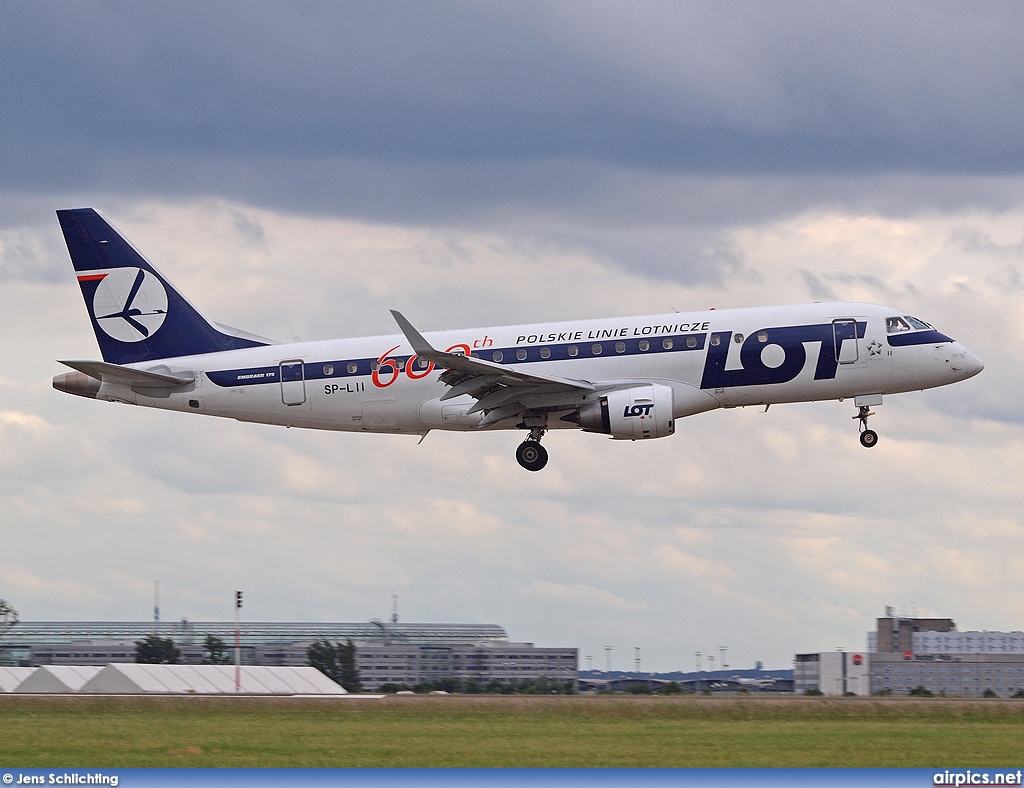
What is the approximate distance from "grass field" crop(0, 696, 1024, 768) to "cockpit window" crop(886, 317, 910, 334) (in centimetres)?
1357

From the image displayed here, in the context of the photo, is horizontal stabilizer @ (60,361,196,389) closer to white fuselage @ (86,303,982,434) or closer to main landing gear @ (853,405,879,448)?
white fuselage @ (86,303,982,434)

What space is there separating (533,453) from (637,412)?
5.97 metres

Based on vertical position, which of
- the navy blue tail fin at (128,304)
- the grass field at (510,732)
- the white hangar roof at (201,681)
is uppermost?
the navy blue tail fin at (128,304)

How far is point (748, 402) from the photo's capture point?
180 ft

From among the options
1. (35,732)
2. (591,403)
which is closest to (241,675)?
(591,403)

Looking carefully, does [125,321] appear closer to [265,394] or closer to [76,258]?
[76,258]

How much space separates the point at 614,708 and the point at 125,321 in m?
27.8

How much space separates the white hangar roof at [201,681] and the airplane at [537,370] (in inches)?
524

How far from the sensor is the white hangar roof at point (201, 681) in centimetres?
6450
